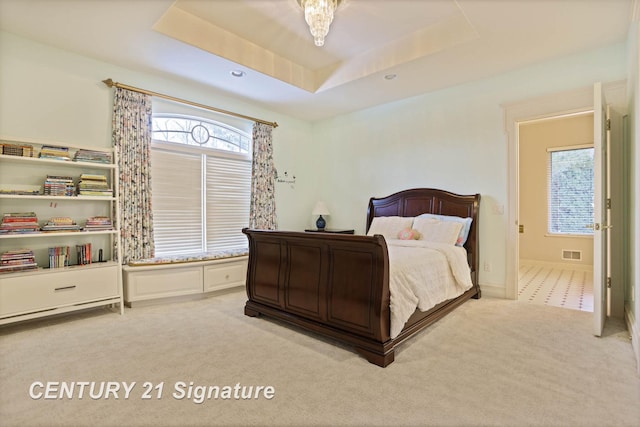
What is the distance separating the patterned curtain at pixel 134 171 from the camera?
3668mm

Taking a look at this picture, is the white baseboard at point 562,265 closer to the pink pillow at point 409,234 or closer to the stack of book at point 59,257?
the pink pillow at point 409,234

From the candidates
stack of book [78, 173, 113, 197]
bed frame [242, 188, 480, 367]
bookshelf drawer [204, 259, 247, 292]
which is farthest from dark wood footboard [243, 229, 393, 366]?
stack of book [78, 173, 113, 197]

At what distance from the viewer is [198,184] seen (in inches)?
179

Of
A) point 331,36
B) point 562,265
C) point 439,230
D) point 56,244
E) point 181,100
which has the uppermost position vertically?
point 331,36

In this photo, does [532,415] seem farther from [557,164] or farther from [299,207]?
[557,164]

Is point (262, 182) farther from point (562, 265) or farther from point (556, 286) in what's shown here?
point (562, 265)

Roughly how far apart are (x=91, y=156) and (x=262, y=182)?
2308 mm

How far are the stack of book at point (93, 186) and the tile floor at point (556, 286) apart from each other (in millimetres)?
5018

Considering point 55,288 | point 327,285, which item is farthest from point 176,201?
point 327,285

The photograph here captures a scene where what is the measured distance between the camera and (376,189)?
516 centimetres

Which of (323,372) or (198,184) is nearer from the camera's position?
(323,372)

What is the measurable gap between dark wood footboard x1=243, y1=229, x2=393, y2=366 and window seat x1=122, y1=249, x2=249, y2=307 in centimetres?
90

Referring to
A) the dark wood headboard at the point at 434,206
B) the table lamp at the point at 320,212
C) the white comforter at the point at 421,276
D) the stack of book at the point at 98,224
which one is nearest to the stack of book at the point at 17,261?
the stack of book at the point at 98,224

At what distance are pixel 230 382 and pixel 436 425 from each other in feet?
4.09
